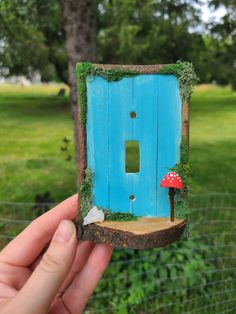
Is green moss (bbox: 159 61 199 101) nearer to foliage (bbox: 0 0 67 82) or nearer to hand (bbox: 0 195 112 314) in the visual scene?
hand (bbox: 0 195 112 314)

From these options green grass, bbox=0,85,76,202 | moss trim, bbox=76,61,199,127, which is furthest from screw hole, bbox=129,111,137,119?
green grass, bbox=0,85,76,202

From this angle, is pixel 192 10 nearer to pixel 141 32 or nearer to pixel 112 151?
pixel 112 151

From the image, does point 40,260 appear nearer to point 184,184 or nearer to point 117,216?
point 117,216

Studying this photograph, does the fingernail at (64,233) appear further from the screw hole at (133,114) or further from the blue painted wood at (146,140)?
the screw hole at (133,114)

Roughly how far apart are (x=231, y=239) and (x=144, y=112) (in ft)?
8.02

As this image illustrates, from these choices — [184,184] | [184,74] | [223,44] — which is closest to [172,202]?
[184,184]

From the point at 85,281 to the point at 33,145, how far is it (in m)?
5.74

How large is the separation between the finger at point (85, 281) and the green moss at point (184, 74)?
66cm

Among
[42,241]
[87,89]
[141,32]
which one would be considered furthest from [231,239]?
[141,32]

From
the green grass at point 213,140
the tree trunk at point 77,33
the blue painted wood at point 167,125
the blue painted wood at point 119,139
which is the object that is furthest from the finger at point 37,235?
the green grass at point 213,140

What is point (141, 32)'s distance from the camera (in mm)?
7848

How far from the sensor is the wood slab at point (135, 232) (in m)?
1.54

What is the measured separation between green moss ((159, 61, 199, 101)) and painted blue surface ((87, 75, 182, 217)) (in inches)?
0.7

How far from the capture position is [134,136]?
1.63 meters
